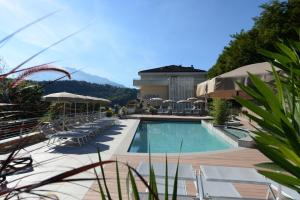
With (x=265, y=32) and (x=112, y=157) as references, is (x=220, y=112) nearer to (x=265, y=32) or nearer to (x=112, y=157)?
(x=112, y=157)

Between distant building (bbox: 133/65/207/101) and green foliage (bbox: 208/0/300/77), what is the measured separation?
17.3 ft

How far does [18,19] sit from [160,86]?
35.9 metres

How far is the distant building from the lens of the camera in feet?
112

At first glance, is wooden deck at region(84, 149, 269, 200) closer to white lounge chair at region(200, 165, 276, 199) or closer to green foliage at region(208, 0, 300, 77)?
white lounge chair at region(200, 165, 276, 199)

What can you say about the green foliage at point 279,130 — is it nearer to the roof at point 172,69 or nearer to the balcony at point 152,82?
the balcony at point 152,82

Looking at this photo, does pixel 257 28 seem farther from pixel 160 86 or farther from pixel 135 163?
pixel 135 163

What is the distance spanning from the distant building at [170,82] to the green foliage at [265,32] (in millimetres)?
5260

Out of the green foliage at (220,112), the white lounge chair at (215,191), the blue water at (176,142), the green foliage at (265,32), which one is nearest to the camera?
the white lounge chair at (215,191)

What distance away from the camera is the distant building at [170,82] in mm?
34156

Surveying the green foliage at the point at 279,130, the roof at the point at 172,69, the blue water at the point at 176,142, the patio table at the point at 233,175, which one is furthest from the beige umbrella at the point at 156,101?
the green foliage at the point at 279,130

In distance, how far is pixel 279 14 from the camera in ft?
73.2

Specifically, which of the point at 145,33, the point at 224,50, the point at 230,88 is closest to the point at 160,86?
the point at 224,50

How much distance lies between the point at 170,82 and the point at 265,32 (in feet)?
Answer: 44.8

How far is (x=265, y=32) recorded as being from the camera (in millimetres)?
22391
